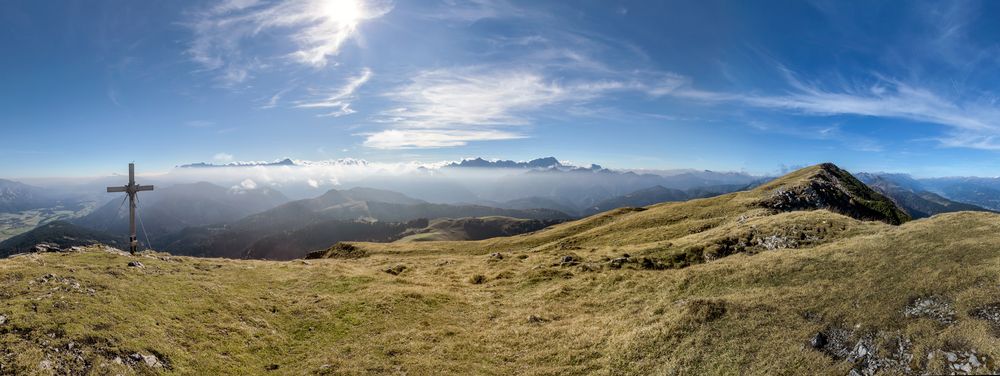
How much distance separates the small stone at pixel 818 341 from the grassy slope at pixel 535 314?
45 centimetres

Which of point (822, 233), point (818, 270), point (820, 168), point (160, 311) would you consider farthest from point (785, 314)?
point (820, 168)

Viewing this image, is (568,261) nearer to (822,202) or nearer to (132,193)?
(132,193)

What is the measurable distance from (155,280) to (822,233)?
53144 mm

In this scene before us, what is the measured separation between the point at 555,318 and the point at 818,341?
48.9ft

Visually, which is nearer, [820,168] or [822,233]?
[822,233]

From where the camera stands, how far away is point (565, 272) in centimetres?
3988

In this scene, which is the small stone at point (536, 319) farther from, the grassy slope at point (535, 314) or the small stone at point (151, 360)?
the small stone at point (151, 360)

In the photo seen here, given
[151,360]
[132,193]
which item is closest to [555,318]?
[151,360]

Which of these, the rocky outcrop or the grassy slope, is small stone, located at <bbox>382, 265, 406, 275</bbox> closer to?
the grassy slope

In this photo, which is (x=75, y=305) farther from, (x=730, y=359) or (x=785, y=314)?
(x=785, y=314)

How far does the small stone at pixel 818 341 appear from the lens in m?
18.4

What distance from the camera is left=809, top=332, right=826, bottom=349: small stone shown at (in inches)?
723

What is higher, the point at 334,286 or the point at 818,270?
the point at 818,270

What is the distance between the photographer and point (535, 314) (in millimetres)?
29234
